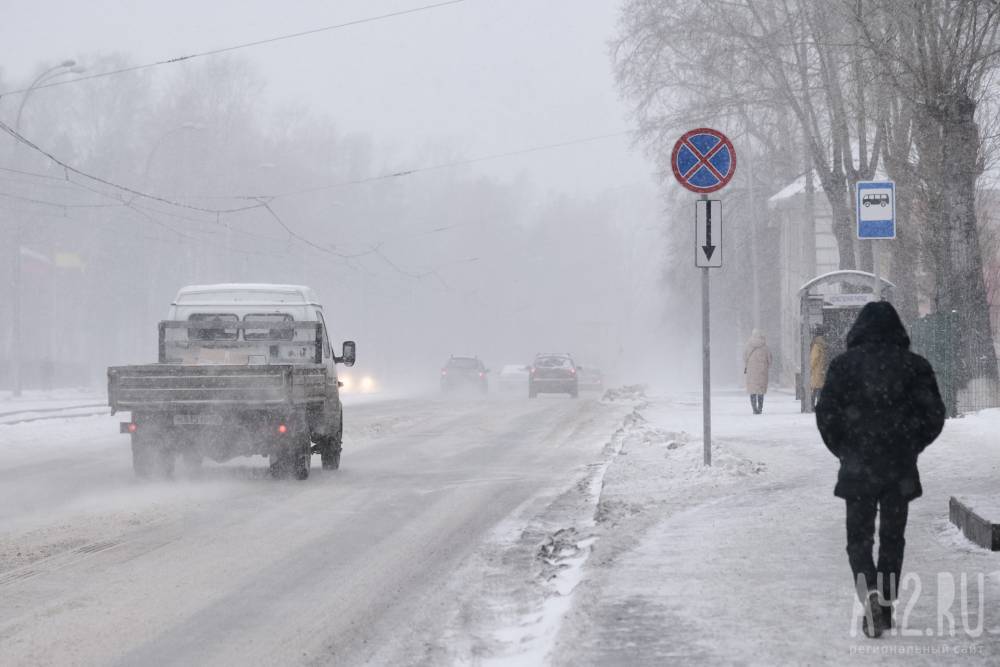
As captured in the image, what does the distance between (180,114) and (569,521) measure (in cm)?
6326

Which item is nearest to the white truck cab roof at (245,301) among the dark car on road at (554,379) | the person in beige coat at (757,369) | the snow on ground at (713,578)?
the snow on ground at (713,578)

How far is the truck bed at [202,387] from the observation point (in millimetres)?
14242

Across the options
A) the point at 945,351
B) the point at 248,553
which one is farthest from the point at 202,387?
the point at 945,351

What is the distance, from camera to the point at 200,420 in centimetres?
1427

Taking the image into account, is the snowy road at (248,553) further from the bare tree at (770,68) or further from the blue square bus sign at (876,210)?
Answer: the bare tree at (770,68)

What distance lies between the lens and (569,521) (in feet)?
35.9

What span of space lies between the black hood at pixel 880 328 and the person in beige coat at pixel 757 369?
19426 mm

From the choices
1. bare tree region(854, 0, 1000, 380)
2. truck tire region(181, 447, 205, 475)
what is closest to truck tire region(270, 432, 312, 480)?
truck tire region(181, 447, 205, 475)

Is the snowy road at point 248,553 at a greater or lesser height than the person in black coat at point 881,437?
lesser

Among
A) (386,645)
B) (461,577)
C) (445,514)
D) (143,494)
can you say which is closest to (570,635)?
(386,645)

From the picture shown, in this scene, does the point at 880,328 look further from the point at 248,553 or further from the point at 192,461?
the point at 192,461

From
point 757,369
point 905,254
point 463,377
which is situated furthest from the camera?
point 463,377

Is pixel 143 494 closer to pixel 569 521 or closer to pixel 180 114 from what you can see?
pixel 569 521

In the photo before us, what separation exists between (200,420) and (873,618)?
9354mm
